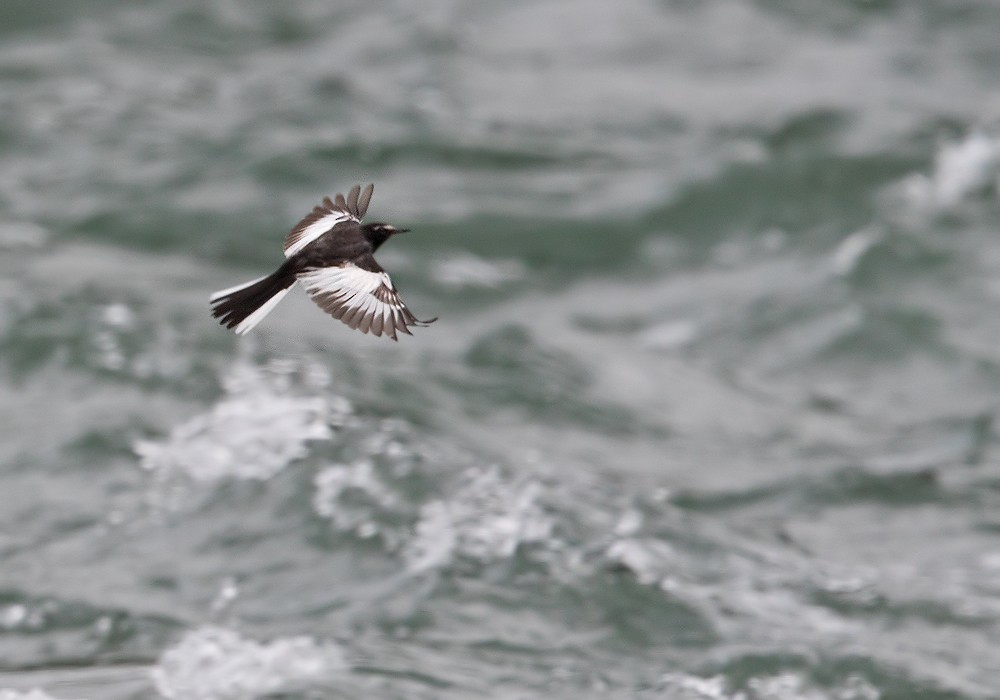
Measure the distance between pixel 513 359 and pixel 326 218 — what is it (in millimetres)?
5080

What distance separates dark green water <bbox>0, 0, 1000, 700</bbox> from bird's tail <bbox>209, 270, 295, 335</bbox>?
2358 millimetres

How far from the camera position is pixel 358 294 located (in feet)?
16.3

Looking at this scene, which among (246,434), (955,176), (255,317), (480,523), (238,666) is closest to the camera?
(255,317)

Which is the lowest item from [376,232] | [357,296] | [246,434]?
[357,296]

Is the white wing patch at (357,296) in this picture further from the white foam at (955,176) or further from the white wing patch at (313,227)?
the white foam at (955,176)

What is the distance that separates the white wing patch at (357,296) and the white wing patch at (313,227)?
0.58 feet

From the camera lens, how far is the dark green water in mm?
7578

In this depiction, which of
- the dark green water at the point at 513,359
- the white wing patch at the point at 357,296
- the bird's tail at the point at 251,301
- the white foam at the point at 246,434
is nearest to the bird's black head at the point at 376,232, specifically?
the white wing patch at the point at 357,296

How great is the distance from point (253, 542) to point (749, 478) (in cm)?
300

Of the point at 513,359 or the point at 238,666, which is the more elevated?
the point at 513,359

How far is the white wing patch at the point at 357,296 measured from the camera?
482 cm

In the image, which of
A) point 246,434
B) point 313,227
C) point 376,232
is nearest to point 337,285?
point 376,232

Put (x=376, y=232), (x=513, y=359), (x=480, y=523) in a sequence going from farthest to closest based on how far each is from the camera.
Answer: (x=513, y=359) < (x=480, y=523) < (x=376, y=232)

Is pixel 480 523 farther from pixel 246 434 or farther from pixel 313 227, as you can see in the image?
pixel 313 227
